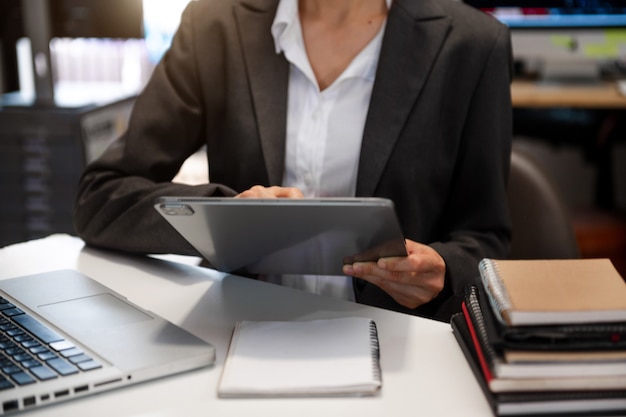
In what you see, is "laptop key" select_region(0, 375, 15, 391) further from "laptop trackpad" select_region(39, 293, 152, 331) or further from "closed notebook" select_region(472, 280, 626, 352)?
"closed notebook" select_region(472, 280, 626, 352)

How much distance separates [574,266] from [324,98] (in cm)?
53

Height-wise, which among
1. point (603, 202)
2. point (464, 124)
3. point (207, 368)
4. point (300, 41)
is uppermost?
point (300, 41)

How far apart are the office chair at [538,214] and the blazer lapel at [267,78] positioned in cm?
39

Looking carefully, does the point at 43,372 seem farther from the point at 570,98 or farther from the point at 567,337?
the point at 570,98

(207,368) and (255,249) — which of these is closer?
(207,368)

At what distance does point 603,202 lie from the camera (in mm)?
2863

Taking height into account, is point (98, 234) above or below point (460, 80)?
below

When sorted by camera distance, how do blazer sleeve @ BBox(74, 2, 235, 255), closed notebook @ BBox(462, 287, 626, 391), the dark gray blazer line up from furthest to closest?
the dark gray blazer → blazer sleeve @ BBox(74, 2, 235, 255) → closed notebook @ BBox(462, 287, 626, 391)

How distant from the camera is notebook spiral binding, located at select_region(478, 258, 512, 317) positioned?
0.78 meters

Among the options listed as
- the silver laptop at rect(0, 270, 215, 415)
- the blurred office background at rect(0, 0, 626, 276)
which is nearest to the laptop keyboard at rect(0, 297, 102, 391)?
the silver laptop at rect(0, 270, 215, 415)

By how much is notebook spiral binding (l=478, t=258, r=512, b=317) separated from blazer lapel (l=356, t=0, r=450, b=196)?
370mm

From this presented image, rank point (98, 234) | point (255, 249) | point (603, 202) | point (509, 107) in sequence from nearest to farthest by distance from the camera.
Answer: point (255, 249) < point (98, 234) < point (509, 107) < point (603, 202)

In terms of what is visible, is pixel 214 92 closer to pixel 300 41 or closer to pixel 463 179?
pixel 300 41

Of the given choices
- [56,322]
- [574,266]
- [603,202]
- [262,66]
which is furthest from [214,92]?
[603,202]
